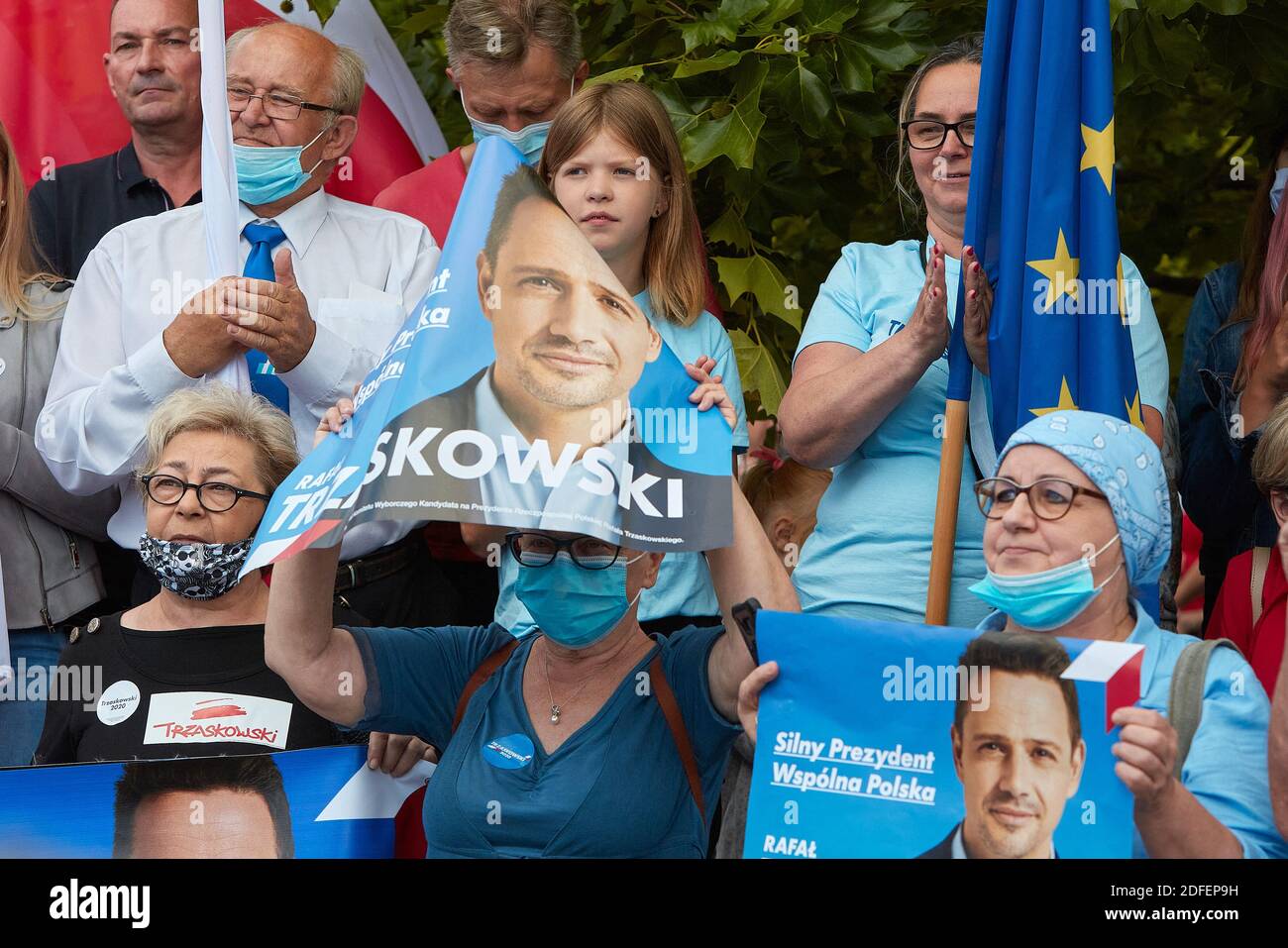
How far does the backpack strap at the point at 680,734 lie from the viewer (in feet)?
13.8

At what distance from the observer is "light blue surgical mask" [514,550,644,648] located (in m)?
4.20

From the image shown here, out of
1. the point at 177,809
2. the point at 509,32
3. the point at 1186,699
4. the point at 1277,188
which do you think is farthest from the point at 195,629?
the point at 1277,188

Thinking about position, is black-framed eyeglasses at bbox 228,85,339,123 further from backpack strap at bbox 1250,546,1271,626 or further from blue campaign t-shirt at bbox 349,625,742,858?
backpack strap at bbox 1250,546,1271,626

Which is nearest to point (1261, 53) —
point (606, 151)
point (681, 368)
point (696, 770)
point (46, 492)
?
point (606, 151)

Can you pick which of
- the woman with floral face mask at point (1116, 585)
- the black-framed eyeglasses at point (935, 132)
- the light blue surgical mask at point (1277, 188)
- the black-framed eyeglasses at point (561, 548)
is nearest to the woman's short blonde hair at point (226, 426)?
the black-framed eyeglasses at point (561, 548)

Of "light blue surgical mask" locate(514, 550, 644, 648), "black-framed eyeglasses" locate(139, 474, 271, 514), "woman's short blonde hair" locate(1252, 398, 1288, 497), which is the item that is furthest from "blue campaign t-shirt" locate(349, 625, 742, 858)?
"woman's short blonde hair" locate(1252, 398, 1288, 497)

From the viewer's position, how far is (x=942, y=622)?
430cm

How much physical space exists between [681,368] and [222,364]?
155cm

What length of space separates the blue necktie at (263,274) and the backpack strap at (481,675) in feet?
3.89

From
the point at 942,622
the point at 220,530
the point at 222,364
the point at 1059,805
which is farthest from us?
the point at 222,364

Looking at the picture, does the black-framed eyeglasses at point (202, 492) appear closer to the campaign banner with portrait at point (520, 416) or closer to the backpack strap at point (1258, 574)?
the campaign banner with portrait at point (520, 416)

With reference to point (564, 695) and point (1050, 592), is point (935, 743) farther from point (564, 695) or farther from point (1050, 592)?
point (564, 695)

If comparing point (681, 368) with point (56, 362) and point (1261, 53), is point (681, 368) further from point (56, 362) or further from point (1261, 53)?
point (1261, 53)

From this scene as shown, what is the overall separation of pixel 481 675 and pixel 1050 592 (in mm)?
1389
